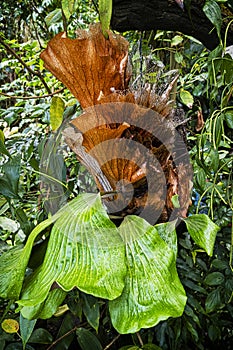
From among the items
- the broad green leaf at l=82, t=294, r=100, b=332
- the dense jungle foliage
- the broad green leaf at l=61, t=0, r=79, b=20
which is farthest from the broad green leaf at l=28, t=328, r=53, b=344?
the broad green leaf at l=61, t=0, r=79, b=20

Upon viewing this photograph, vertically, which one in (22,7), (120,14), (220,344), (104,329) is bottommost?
(220,344)

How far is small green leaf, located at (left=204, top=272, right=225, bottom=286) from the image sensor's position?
863mm

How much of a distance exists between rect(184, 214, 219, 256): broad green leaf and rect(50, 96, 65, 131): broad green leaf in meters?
0.32

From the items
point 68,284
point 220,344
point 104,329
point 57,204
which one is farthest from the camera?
point 220,344

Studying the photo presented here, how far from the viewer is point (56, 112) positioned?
675 mm

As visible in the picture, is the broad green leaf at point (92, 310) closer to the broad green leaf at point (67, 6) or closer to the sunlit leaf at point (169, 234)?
the sunlit leaf at point (169, 234)

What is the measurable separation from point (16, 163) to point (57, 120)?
0.16 m

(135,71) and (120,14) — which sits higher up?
(120,14)

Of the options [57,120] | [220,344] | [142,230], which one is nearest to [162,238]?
[142,230]

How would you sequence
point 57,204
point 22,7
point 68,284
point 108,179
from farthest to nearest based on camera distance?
point 22,7 < point 57,204 < point 108,179 < point 68,284

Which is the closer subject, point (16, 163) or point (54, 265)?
point (54, 265)

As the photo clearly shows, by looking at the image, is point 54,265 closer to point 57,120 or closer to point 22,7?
point 57,120

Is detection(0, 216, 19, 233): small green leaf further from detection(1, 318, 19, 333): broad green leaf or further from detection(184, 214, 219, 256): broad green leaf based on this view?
detection(184, 214, 219, 256): broad green leaf

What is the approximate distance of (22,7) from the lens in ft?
6.45
